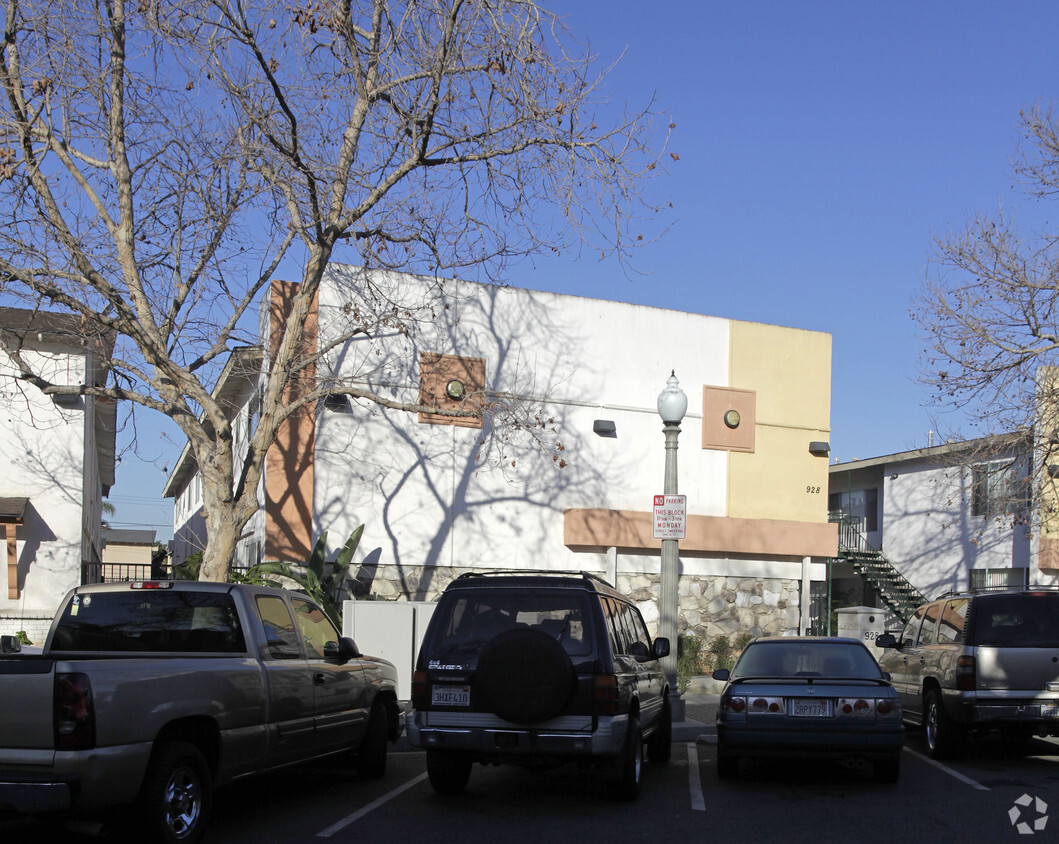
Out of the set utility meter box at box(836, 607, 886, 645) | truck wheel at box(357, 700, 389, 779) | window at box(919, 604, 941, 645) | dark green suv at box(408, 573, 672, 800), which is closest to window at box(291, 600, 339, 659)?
truck wheel at box(357, 700, 389, 779)

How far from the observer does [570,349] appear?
2019 cm

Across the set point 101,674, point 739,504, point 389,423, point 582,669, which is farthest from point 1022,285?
→ point 101,674

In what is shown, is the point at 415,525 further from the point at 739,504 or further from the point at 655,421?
the point at 739,504

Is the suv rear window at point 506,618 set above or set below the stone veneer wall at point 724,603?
above

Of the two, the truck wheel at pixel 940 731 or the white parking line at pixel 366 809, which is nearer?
the white parking line at pixel 366 809

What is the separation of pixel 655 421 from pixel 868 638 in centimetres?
662

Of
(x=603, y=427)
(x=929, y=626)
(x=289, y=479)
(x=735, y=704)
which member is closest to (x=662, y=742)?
(x=735, y=704)

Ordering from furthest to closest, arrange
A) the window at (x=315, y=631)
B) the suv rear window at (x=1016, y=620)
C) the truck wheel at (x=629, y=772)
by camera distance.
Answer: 1. the suv rear window at (x=1016, y=620)
2. the window at (x=315, y=631)
3. the truck wheel at (x=629, y=772)

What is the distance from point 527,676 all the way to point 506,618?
2.58 feet

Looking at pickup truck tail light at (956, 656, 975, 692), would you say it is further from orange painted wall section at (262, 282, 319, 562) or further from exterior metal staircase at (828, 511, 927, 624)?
exterior metal staircase at (828, 511, 927, 624)

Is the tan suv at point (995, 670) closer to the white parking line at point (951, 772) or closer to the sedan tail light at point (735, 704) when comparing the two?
the white parking line at point (951, 772)

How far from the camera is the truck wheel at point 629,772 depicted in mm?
8773

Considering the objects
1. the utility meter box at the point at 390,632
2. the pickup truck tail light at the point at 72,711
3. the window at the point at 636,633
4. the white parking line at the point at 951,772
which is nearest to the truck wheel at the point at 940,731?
the white parking line at the point at 951,772

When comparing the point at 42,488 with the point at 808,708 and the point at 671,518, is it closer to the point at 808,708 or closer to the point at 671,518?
the point at 671,518
